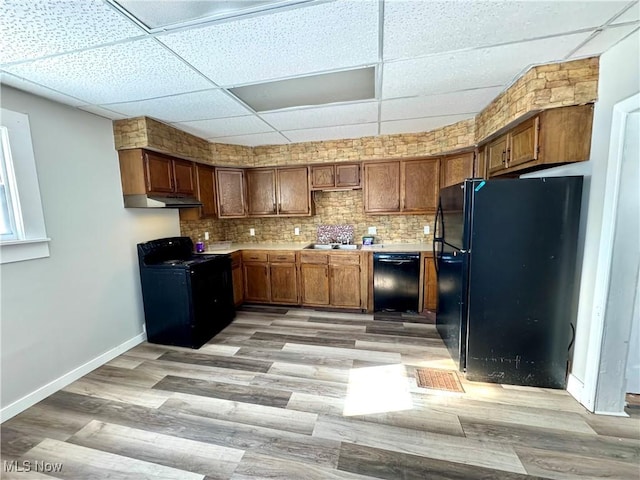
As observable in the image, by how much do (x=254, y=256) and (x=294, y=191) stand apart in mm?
1129

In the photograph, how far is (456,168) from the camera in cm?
335

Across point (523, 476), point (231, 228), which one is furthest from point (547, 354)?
point (231, 228)

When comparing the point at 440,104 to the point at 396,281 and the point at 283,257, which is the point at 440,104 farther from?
the point at 283,257

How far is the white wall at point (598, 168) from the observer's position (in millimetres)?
1571

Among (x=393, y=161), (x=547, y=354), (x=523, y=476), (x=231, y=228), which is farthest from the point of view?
(x=231, y=228)

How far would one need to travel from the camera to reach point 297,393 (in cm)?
212

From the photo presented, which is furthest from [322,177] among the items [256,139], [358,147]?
[256,139]

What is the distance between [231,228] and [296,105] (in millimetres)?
2679

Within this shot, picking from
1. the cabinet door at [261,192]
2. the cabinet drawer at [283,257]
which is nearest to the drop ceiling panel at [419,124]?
the cabinet door at [261,192]

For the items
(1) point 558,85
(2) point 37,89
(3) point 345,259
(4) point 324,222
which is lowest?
(3) point 345,259

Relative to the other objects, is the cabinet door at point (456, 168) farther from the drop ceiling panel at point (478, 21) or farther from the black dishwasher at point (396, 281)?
the drop ceiling panel at point (478, 21)

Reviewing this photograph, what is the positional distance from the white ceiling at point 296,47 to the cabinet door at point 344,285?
2.05m

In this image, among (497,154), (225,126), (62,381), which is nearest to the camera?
(62,381)

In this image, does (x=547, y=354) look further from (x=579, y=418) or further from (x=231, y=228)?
(x=231, y=228)
